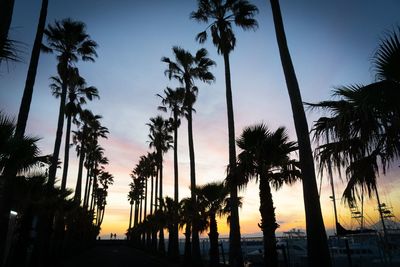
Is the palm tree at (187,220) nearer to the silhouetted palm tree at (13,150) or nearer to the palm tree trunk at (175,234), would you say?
the palm tree trunk at (175,234)

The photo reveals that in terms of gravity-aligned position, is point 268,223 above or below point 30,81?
below

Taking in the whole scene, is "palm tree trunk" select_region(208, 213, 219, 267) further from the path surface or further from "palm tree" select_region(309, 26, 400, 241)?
"palm tree" select_region(309, 26, 400, 241)

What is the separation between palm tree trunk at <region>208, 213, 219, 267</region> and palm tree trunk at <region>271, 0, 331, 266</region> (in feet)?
39.8

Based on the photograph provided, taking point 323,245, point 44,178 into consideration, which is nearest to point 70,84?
point 44,178

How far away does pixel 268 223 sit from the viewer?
1318 centimetres

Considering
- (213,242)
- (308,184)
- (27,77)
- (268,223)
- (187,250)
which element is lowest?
(187,250)

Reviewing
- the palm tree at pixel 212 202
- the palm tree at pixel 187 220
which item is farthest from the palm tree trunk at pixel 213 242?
the palm tree at pixel 187 220

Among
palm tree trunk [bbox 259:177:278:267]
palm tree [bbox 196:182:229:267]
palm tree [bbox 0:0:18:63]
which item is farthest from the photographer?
palm tree [bbox 196:182:229:267]

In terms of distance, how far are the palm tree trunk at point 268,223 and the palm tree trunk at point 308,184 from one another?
19.4ft

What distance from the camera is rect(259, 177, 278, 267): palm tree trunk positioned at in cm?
1259

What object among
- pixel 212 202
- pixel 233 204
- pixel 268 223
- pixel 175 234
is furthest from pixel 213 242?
pixel 175 234

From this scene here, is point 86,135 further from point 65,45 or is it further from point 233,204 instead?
point 233,204

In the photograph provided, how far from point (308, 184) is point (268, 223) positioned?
6.23 m

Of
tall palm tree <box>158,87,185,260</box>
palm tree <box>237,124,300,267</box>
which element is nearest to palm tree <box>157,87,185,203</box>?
tall palm tree <box>158,87,185,260</box>
